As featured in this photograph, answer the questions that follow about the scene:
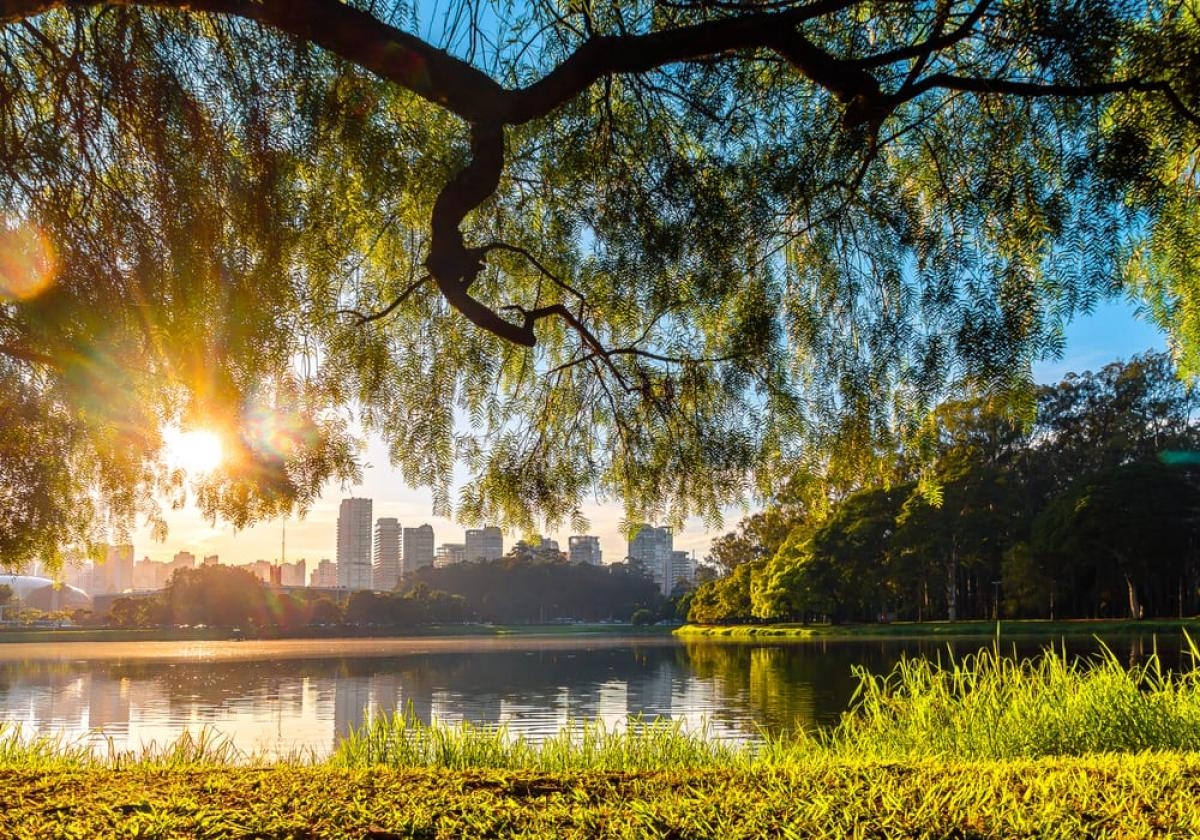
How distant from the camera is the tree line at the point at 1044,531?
34.6 meters

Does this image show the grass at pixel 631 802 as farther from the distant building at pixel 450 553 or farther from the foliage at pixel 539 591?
the distant building at pixel 450 553

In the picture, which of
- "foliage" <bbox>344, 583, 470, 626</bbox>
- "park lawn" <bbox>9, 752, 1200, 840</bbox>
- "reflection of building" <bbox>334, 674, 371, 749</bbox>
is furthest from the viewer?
Result: "foliage" <bbox>344, 583, 470, 626</bbox>

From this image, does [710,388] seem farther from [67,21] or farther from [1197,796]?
[67,21]

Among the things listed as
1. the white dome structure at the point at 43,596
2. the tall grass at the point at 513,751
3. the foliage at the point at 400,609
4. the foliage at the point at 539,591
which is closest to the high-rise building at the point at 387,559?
the foliage at the point at 539,591

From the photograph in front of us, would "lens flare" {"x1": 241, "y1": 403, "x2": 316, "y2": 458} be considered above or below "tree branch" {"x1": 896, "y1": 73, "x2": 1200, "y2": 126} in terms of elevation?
below

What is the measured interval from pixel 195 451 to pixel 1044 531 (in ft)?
118

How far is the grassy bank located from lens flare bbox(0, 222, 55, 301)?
25129mm

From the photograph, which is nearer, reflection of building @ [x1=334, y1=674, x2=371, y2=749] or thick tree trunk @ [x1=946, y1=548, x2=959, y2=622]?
reflection of building @ [x1=334, y1=674, x2=371, y2=749]

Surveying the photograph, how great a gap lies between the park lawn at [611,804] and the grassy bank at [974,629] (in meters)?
23.9

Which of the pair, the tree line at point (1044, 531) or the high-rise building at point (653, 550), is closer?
the high-rise building at point (653, 550)

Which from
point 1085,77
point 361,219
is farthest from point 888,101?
point 361,219

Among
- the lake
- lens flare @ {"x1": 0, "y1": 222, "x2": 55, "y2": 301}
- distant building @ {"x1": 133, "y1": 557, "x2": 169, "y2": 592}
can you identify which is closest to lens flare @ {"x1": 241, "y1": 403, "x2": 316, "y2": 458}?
lens flare @ {"x1": 0, "y1": 222, "x2": 55, "y2": 301}

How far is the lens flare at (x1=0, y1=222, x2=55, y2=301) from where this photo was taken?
11.4 feet

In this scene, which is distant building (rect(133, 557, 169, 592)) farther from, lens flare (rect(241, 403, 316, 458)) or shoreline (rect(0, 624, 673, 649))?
lens flare (rect(241, 403, 316, 458))
